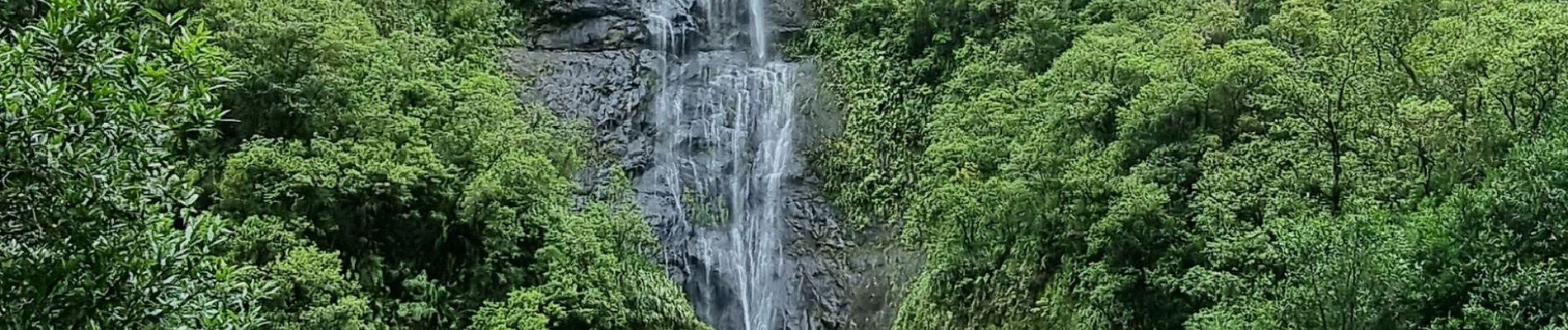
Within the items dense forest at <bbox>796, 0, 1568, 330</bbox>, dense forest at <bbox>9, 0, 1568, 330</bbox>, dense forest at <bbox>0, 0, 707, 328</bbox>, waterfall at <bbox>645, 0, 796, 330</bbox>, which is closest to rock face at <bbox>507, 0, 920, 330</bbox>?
waterfall at <bbox>645, 0, 796, 330</bbox>

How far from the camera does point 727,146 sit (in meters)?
16.8

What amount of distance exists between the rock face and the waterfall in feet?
0.07

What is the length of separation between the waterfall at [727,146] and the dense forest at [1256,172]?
7.98 feet

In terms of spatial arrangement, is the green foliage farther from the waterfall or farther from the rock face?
the waterfall

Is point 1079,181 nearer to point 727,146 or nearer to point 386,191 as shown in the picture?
point 386,191

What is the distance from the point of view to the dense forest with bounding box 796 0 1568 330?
816 cm

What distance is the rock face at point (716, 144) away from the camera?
50.2 ft

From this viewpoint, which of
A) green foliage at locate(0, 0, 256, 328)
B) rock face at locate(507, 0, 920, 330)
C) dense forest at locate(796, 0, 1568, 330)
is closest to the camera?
green foliage at locate(0, 0, 256, 328)

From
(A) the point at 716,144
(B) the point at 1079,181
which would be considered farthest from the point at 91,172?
(A) the point at 716,144

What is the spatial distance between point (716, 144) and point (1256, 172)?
8192 mm

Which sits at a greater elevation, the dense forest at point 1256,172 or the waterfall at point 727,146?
the dense forest at point 1256,172

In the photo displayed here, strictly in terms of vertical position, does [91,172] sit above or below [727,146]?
above

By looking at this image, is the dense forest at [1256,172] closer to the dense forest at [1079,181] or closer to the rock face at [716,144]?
the dense forest at [1079,181]

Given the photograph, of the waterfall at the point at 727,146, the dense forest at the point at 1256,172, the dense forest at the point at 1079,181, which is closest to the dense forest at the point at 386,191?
the dense forest at the point at 1079,181
